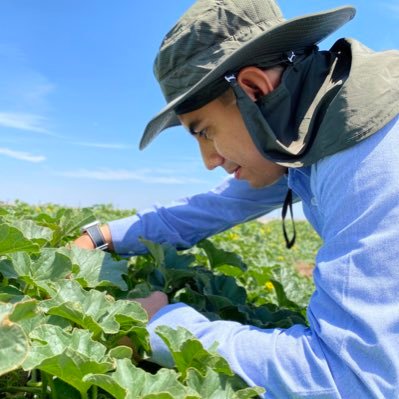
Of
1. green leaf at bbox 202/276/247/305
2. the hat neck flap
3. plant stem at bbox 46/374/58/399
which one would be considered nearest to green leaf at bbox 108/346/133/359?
plant stem at bbox 46/374/58/399

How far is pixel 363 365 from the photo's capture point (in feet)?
4.62

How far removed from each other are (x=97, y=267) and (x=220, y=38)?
32.3 inches

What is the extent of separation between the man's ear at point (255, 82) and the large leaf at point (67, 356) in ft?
3.18

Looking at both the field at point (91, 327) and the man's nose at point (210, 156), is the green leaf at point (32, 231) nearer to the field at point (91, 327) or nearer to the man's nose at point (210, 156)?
the field at point (91, 327)

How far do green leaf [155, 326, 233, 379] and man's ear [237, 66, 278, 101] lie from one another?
32.8 inches

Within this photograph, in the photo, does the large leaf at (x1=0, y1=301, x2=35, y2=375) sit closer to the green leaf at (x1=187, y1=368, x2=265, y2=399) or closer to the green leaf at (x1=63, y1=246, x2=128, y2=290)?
the green leaf at (x1=187, y1=368, x2=265, y2=399)

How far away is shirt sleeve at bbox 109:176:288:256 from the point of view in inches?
109

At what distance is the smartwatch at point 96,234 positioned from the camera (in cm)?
257

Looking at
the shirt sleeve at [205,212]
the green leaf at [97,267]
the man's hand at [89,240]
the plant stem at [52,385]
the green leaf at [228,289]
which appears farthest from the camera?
the shirt sleeve at [205,212]

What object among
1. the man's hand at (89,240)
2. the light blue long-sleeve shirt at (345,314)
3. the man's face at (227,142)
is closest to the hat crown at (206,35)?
the man's face at (227,142)

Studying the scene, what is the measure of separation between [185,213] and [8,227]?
1452 millimetres

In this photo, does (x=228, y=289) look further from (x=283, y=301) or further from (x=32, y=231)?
→ (x=32, y=231)

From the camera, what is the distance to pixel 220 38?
1.87 metres

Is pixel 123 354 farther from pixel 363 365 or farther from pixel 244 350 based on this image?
pixel 363 365
